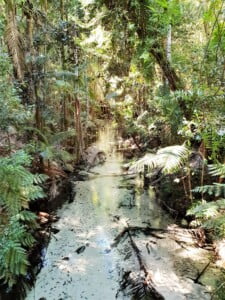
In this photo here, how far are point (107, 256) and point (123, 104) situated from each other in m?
5.77

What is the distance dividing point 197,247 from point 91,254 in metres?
1.20

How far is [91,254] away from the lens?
3188mm

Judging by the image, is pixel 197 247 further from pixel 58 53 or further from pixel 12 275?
pixel 58 53

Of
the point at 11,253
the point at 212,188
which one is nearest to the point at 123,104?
the point at 212,188

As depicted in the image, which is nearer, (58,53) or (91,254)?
Answer: (91,254)

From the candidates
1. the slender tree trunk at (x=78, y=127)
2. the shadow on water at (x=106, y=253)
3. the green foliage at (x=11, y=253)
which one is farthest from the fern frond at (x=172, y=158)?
the slender tree trunk at (x=78, y=127)

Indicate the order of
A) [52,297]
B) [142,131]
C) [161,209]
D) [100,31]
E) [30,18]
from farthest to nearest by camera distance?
[142,131] < [100,31] < [30,18] < [161,209] < [52,297]

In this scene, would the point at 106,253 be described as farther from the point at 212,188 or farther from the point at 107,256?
the point at 212,188

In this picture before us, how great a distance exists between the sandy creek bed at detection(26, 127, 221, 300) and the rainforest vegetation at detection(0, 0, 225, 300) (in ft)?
0.79

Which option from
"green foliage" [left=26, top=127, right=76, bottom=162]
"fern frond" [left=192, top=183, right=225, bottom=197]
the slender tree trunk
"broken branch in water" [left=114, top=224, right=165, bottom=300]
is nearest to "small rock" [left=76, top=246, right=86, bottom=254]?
"broken branch in water" [left=114, top=224, right=165, bottom=300]

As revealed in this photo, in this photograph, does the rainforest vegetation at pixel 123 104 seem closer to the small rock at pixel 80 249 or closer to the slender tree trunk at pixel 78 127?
the slender tree trunk at pixel 78 127

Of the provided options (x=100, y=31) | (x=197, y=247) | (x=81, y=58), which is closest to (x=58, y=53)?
(x=81, y=58)

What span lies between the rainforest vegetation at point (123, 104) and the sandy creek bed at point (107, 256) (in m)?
0.24

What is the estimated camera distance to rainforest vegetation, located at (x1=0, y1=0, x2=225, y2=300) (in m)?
2.70
